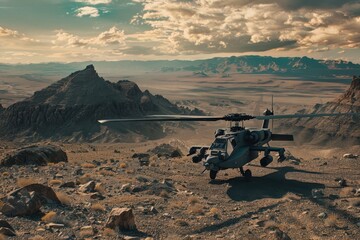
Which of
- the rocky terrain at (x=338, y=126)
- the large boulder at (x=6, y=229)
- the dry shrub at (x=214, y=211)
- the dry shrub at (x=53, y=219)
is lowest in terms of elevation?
the rocky terrain at (x=338, y=126)

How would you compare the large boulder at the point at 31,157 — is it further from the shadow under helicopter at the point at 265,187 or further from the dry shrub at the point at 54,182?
the shadow under helicopter at the point at 265,187

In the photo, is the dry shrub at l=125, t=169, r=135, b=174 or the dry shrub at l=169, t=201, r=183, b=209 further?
the dry shrub at l=125, t=169, r=135, b=174

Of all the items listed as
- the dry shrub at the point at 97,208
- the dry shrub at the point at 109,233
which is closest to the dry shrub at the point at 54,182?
the dry shrub at the point at 97,208

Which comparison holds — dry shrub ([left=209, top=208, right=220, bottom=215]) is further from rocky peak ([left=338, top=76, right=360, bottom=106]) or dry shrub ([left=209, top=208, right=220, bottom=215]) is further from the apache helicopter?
rocky peak ([left=338, top=76, right=360, bottom=106])

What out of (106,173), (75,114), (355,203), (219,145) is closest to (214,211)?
(355,203)

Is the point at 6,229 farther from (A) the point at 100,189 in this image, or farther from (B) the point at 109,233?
(A) the point at 100,189

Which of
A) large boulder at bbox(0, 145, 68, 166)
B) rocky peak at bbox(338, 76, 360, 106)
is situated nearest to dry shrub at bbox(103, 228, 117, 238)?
large boulder at bbox(0, 145, 68, 166)
